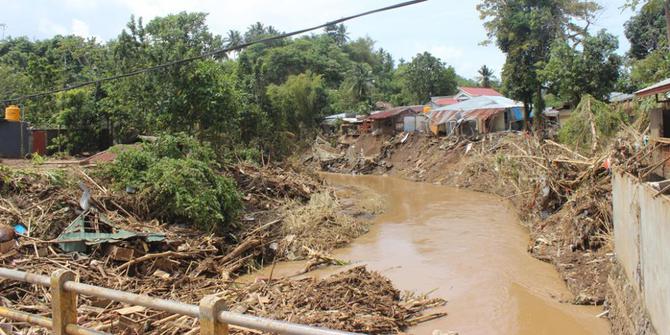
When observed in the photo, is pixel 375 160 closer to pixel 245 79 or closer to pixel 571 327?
pixel 245 79

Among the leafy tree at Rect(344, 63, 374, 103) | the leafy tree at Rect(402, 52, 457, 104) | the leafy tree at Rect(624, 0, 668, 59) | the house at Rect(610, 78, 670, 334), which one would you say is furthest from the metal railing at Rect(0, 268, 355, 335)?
the leafy tree at Rect(402, 52, 457, 104)

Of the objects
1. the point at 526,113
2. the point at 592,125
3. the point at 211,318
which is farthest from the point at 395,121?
the point at 211,318

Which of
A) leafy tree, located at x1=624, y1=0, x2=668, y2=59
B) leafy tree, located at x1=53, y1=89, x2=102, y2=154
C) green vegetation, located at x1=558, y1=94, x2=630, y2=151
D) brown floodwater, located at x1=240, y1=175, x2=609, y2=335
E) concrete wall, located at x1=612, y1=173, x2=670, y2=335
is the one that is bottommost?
brown floodwater, located at x1=240, y1=175, x2=609, y2=335

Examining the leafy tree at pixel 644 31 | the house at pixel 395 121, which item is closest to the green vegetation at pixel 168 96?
the house at pixel 395 121

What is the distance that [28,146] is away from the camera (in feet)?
78.2

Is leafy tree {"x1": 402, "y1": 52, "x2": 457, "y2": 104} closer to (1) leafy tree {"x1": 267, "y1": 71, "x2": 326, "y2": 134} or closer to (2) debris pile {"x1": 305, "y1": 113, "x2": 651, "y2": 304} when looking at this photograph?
(1) leafy tree {"x1": 267, "y1": 71, "x2": 326, "y2": 134}

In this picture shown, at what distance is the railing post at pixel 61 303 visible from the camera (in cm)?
385

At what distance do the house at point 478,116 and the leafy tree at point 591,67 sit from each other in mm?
7321

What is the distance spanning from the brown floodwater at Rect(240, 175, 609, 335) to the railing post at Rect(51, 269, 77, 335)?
6.88 metres

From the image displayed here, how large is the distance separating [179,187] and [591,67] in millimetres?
21224

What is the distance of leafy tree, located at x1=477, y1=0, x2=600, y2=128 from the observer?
30.0 m

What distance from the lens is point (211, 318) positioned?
124 inches

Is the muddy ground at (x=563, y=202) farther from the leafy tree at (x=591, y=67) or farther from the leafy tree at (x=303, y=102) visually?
the leafy tree at (x=303, y=102)

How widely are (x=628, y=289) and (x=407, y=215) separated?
1375 centimetres
